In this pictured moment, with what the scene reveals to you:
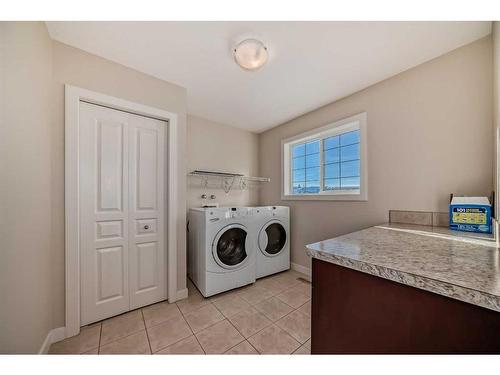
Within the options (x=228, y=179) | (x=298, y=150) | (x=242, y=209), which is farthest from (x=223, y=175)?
(x=298, y=150)

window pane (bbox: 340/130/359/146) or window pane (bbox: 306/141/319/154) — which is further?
window pane (bbox: 306/141/319/154)

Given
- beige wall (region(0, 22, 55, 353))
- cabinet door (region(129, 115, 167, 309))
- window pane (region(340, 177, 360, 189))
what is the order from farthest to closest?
window pane (region(340, 177, 360, 189)) < cabinet door (region(129, 115, 167, 309)) < beige wall (region(0, 22, 55, 353))

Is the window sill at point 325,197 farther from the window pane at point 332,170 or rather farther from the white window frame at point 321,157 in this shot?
the window pane at point 332,170

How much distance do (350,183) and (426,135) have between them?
31.8 inches

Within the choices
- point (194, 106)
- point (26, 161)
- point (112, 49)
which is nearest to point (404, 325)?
point (26, 161)

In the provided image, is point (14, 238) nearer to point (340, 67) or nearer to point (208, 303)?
point (208, 303)

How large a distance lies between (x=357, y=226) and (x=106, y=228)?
2470 millimetres

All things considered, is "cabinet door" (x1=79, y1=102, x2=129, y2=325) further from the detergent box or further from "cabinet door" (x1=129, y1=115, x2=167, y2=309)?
the detergent box

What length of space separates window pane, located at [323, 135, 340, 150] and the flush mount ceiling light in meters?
1.43

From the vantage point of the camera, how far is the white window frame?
6.66 ft

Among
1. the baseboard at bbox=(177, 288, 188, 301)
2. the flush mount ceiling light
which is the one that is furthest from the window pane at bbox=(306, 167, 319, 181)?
the baseboard at bbox=(177, 288, 188, 301)

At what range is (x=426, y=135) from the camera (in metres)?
1.63

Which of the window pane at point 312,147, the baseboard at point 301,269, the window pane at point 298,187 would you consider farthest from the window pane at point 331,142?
the baseboard at point 301,269

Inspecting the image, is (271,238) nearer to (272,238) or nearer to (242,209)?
(272,238)
